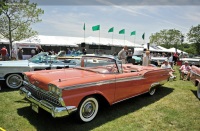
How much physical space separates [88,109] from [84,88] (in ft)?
1.67

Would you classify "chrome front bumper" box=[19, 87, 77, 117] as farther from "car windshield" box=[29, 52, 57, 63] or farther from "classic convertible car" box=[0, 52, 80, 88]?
"car windshield" box=[29, 52, 57, 63]

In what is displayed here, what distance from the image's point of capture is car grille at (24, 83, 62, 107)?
3.22 metres

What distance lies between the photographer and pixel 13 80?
19.5 ft

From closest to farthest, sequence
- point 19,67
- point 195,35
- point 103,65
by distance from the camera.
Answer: point 103,65 < point 19,67 < point 195,35

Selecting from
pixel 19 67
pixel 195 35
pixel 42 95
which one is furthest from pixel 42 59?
pixel 195 35

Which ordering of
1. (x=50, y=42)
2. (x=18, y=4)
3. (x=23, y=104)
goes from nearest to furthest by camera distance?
(x=23, y=104) → (x=18, y=4) → (x=50, y=42)

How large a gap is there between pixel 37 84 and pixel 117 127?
1.82 meters

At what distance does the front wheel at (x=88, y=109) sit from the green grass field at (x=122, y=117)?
0.40ft

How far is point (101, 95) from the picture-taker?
373cm

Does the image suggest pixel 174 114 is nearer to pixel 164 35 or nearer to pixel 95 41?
pixel 95 41

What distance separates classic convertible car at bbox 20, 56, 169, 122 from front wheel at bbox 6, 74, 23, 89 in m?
2.15

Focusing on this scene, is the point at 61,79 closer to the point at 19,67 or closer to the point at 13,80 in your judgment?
the point at 19,67

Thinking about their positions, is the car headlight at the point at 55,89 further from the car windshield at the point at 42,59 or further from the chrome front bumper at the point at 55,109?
the car windshield at the point at 42,59

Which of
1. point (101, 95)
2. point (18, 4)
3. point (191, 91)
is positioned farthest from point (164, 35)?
point (101, 95)
